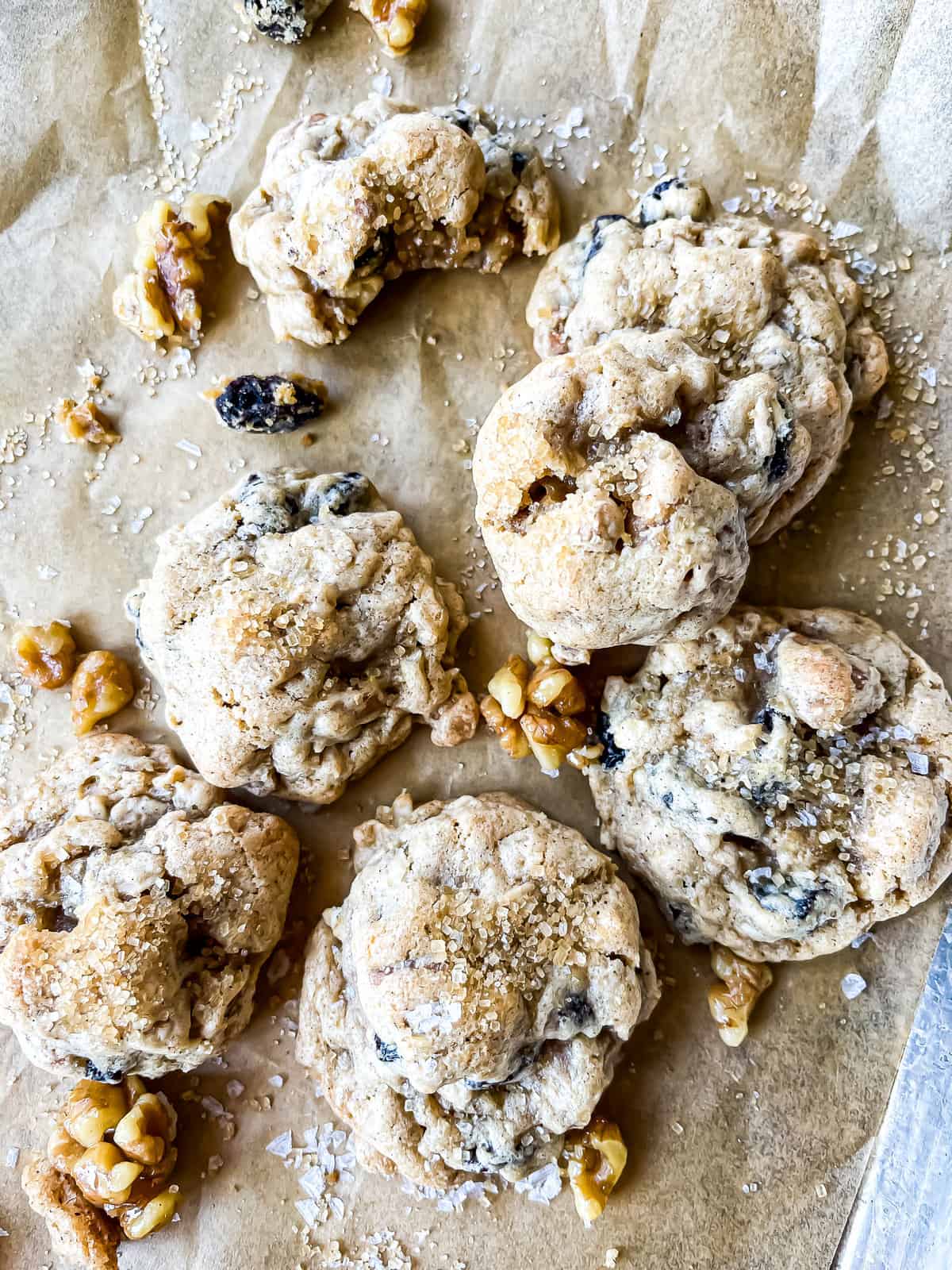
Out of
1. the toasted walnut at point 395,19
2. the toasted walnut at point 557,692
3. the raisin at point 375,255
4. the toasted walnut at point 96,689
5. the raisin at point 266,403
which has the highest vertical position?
the toasted walnut at point 395,19

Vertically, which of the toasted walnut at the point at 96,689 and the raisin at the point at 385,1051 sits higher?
the toasted walnut at the point at 96,689

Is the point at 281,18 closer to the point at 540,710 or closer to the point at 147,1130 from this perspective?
the point at 540,710

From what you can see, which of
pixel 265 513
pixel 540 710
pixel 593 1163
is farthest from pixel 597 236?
pixel 593 1163

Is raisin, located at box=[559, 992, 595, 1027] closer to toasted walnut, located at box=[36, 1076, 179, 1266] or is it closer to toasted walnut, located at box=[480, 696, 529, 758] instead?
toasted walnut, located at box=[480, 696, 529, 758]

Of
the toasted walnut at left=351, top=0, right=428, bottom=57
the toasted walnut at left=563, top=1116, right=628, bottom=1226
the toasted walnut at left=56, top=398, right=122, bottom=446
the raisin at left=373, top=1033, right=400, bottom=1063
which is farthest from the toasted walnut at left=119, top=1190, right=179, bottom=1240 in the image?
the toasted walnut at left=351, top=0, right=428, bottom=57

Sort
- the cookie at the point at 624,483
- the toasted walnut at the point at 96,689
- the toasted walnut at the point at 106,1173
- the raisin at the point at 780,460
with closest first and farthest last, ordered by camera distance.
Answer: the cookie at the point at 624,483 → the raisin at the point at 780,460 → the toasted walnut at the point at 106,1173 → the toasted walnut at the point at 96,689

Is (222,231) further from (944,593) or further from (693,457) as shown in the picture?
(944,593)

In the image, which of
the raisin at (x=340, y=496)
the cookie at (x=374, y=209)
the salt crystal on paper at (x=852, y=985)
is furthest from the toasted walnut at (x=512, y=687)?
the salt crystal on paper at (x=852, y=985)

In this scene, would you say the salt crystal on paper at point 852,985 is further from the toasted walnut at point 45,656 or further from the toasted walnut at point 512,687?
the toasted walnut at point 45,656

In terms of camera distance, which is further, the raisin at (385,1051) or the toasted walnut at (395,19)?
the toasted walnut at (395,19)
